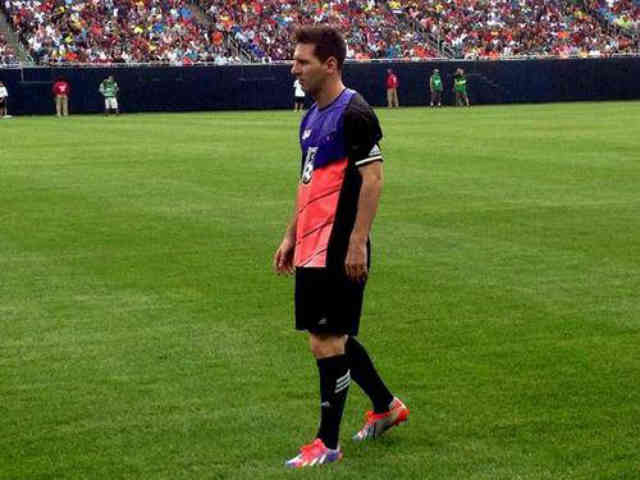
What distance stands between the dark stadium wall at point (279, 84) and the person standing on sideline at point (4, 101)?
456 mm

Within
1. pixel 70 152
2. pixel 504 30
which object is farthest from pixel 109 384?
pixel 504 30

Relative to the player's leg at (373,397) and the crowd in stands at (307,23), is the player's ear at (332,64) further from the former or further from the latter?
the crowd in stands at (307,23)

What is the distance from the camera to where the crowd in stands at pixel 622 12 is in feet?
206

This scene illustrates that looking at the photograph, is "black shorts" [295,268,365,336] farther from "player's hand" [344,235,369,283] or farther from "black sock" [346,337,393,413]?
"black sock" [346,337,393,413]

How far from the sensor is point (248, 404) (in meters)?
7.67

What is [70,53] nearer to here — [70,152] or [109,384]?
[70,152]

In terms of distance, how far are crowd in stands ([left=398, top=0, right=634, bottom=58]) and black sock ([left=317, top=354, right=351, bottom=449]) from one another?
54319 mm

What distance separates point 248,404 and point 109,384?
40.8 inches

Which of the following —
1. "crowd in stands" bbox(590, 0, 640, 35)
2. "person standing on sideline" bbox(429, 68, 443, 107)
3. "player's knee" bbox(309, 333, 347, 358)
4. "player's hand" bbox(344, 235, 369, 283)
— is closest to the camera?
"player's hand" bbox(344, 235, 369, 283)

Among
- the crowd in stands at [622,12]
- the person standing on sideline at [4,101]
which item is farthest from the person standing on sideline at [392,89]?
the person standing on sideline at [4,101]

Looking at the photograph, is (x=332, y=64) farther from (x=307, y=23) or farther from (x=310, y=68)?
(x=307, y=23)

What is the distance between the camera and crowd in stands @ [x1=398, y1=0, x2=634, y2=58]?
198 feet

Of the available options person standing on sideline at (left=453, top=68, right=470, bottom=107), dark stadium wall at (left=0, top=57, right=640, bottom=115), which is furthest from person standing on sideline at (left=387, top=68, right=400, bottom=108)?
person standing on sideline at (left=453, top=68, right=470, bottom=107)

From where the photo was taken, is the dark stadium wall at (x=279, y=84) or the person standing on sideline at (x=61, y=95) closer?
the person standing on sideline at (x=61, y=95)
